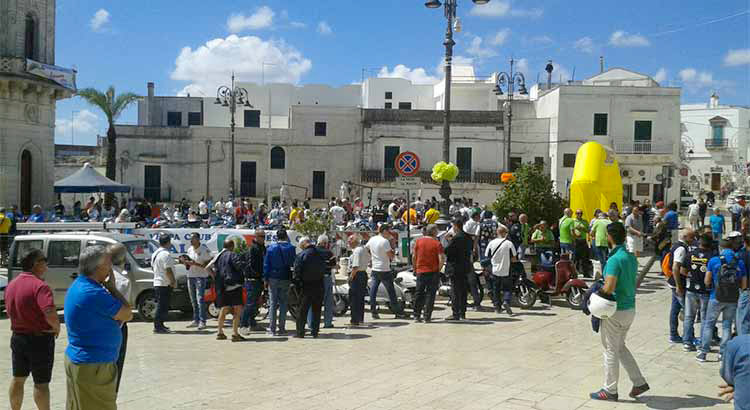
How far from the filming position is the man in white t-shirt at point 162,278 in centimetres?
1084

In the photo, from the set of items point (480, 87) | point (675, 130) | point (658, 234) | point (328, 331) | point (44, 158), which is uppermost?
point (480, 87)

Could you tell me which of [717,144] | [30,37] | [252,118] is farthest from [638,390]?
[717,144]

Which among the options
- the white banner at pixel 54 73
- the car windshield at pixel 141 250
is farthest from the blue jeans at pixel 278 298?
the white banner at pixel 54 73

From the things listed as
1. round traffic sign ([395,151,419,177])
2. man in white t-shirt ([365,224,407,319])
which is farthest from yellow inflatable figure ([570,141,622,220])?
man in white t-shirt ([365,224,407,319])

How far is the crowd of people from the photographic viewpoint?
483 cm

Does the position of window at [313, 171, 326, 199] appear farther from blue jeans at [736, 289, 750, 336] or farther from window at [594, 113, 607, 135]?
blue jeans at [736, 289, 750, 336]

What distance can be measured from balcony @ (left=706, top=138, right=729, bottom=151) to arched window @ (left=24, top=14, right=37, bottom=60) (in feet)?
176

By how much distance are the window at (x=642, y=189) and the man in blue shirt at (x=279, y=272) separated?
36.5 meters

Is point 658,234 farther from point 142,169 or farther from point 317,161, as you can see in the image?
point 142,169

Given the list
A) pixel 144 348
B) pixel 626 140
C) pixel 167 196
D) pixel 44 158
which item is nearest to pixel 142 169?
pixel 167 196

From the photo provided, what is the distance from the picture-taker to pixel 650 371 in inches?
326

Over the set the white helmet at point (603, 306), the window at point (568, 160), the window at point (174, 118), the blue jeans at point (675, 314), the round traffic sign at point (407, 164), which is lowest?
the blue jeans at point (675, 314)

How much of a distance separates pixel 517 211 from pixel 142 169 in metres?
32.7

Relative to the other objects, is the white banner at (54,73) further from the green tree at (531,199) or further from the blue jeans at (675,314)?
the blue jeans at (675,314)
